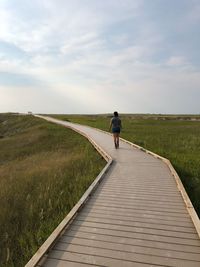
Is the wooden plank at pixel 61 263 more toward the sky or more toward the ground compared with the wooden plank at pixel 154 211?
more toward the ground

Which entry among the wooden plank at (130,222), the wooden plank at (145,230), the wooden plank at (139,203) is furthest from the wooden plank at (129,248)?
the wooden plank at (139,203)

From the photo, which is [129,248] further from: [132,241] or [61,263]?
[61,263]

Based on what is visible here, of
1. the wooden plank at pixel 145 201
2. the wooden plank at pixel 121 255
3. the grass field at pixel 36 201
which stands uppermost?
the wooden plank at pixel 145 201

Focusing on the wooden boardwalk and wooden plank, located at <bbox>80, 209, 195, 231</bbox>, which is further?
wooden plank, located at <bbox>80, 209, 195, 231</bbox>

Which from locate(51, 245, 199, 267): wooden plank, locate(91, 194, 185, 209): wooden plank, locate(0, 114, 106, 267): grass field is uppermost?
locate(91, 194, 185, 209): wooden plank

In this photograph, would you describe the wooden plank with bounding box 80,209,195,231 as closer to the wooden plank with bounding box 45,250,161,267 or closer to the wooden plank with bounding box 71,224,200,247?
the wooden plank with bounding box 71,224,200,247

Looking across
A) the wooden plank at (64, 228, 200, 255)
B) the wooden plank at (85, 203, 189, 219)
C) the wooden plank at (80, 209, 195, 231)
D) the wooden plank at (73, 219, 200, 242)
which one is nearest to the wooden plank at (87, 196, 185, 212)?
the wooden plank at (85, 203, 189, 219)

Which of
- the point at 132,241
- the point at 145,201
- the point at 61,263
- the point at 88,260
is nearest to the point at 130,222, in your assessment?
the point at 132,241

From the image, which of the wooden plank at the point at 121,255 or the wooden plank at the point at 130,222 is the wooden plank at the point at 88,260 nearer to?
the wooden plank at the point at 121,255

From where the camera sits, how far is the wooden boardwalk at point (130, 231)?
18.4 ft

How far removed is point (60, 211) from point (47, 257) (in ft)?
14.1

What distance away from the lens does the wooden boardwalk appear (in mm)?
5602

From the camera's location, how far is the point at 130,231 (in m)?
6.79

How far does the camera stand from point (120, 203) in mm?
8672
